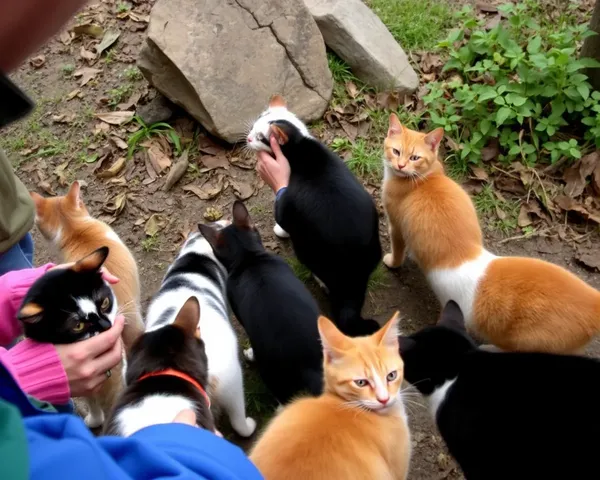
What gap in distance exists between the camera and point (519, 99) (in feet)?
10.7

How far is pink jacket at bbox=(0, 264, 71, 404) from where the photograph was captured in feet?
5.65

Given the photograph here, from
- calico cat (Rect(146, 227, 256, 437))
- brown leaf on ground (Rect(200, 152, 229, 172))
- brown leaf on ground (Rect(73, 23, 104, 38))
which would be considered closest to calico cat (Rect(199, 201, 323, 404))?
calico cat (Rect(146, 227, 256, 437))

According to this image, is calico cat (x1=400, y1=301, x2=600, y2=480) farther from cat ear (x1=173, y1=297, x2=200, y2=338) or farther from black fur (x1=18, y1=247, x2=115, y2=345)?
black fur (x1=18, y1=247, x2=115, y2=345)

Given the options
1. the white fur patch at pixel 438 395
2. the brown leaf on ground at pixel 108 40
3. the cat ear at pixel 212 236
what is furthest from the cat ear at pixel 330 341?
the brown leaf on ground at pixel 108 40

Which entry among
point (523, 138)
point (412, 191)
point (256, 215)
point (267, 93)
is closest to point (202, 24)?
point (267, 93)

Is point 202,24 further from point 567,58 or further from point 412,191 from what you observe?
A: point 567,58

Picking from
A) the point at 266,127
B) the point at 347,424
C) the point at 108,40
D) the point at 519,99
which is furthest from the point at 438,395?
the point at 108,40

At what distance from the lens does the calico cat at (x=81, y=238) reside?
8.22ft

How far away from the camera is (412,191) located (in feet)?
→ 8.96

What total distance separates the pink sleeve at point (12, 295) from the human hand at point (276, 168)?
4.42 feet

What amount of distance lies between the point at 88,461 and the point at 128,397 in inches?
45.5

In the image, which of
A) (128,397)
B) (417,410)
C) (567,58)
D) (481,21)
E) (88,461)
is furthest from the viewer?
(481,21)

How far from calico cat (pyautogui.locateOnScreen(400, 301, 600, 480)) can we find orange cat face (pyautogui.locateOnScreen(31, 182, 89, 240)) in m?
1.79

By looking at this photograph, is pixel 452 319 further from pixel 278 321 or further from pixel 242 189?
pixel 242 189
